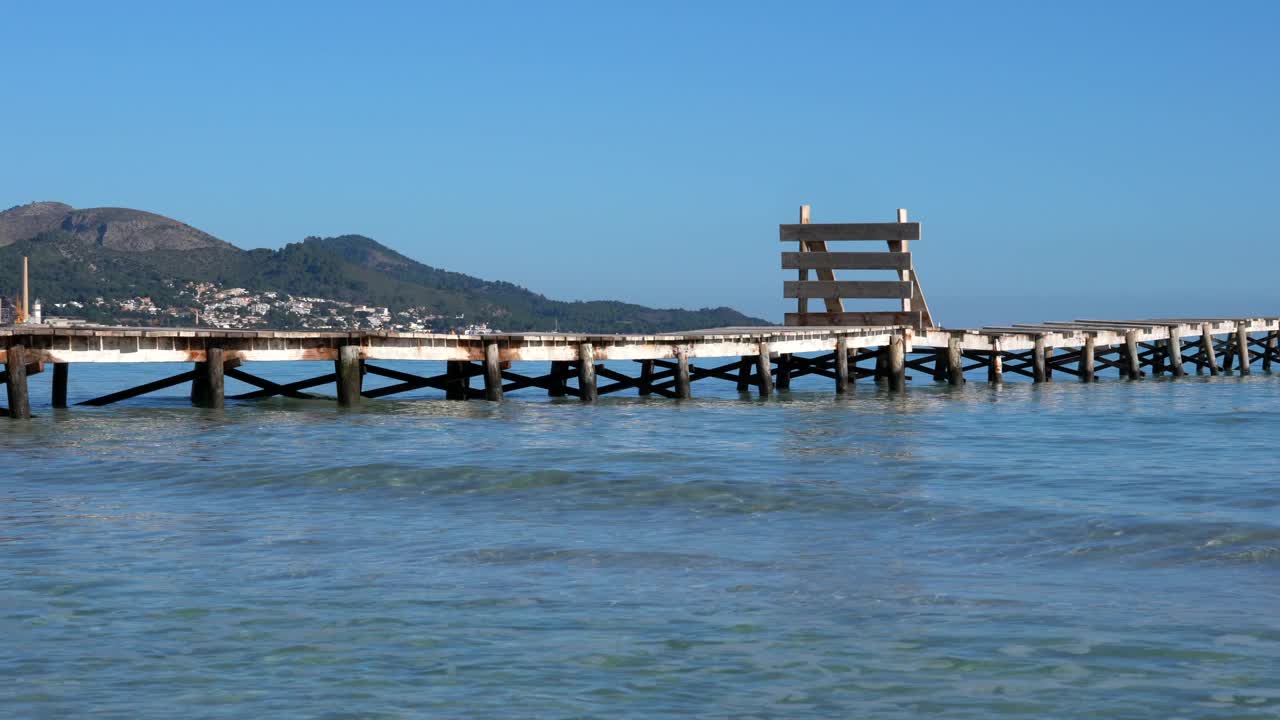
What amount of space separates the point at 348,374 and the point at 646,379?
772cm

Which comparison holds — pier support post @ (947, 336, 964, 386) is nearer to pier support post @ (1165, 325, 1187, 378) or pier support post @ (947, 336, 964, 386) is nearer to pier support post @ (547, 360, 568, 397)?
pier support post @ (547, 360, 568, 397)

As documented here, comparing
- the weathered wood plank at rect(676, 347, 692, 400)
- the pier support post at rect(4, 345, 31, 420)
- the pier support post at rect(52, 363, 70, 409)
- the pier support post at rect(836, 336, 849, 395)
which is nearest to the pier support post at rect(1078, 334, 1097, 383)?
the pier support post at rect(836, 336, 849, 395)

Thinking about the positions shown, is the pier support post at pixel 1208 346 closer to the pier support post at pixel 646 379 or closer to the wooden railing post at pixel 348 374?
the pier support post at pixel 646 379

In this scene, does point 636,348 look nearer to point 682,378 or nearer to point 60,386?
point 682,378

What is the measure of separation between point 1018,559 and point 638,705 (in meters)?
4.87

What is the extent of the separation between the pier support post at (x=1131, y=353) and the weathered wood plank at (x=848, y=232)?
934 cm

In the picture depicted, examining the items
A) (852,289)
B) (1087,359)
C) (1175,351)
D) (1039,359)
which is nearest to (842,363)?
(852,289)

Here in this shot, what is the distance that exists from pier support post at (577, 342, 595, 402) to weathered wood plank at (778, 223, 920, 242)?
689 cm

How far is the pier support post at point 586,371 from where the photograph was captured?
89.4 ft

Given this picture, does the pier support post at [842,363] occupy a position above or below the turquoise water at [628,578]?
above

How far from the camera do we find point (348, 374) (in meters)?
25.3

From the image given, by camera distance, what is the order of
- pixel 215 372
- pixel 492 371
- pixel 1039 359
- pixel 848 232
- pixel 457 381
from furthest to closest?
pixel 1039 359 < pixel 848 232 < pixel 457 381 < pixel 492 371 < pixel 215 372

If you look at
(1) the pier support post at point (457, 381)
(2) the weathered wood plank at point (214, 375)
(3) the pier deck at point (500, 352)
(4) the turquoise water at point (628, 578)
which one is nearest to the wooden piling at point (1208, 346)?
(3) the pier deck at point (500, 352)

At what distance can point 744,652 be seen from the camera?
878 cm
